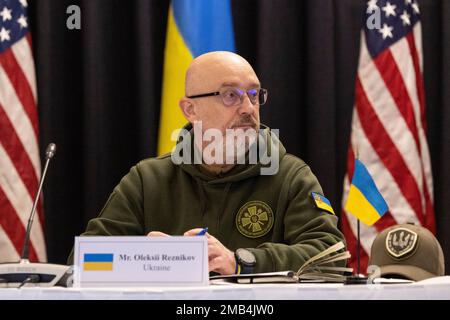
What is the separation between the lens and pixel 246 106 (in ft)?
8.75

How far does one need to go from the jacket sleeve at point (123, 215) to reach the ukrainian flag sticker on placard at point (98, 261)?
99 centimetres

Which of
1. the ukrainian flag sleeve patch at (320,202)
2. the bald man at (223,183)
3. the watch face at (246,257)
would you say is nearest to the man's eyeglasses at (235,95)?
the bald man at (223,183)

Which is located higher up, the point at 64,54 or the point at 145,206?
the point at 64,54

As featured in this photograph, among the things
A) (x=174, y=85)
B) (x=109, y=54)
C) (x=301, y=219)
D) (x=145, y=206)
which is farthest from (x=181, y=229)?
(x=109, y=54)

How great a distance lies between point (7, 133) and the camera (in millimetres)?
3637

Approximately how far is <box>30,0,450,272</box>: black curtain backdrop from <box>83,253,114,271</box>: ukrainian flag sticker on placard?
2131 millimetres

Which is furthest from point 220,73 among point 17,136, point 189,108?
point 17,136

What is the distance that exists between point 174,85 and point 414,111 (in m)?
1.14

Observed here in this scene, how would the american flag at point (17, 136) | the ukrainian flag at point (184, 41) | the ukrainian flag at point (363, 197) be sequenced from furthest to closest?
the ukrainian flag at point (184, 41)
the american flag at point (17, 136)
the ukrainian flag at point (363, 197)

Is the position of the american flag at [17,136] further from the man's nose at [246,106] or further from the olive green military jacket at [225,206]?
the man's nose at [246,106]

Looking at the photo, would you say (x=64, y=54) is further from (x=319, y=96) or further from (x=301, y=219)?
(x=301, y=219)

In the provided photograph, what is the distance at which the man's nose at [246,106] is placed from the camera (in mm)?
2666

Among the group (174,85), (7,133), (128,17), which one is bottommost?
(7,133)

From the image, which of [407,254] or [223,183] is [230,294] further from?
[223,183]
